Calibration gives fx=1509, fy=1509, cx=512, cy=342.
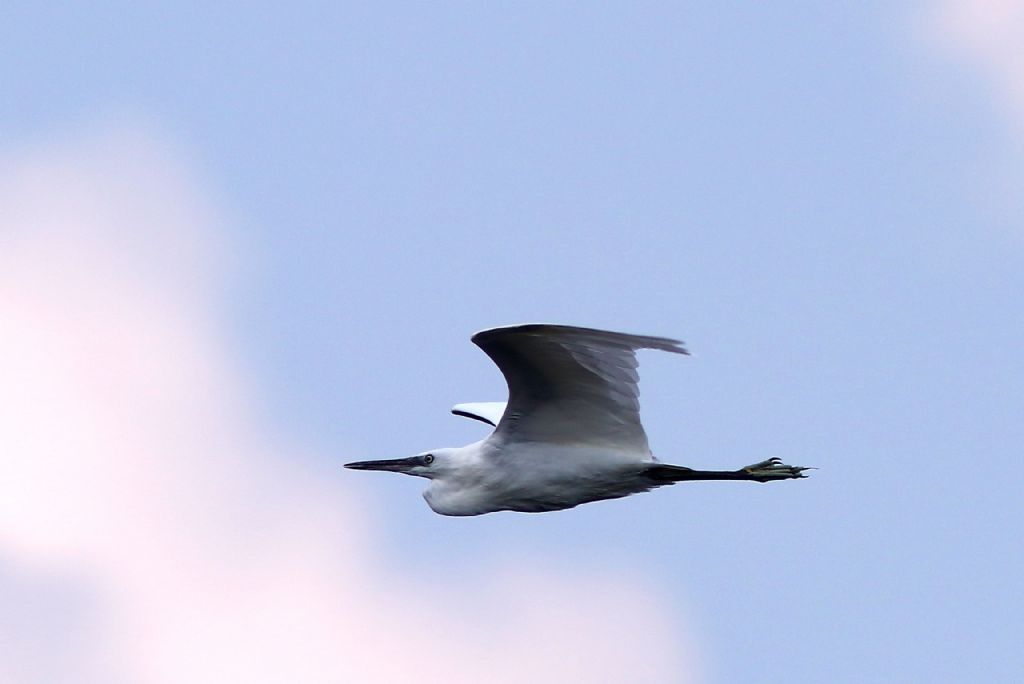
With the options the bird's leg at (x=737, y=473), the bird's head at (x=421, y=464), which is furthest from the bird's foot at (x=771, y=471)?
the bird's head at (x=421, y=464)

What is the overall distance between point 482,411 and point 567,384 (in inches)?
184

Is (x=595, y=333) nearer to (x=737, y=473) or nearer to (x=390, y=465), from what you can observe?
(x=737, y=473)

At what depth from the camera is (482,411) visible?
1892 cm

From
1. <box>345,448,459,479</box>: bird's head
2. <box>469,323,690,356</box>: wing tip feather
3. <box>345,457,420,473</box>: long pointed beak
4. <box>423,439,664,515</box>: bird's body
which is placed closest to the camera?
<box>469,323,690,356</box>: wing tip feather

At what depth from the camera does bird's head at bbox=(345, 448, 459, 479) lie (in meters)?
15.9

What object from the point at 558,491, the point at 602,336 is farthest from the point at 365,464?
the point at 602,336

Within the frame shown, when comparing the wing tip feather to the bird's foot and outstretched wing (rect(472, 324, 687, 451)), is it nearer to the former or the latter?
outstretched wing (rect(472, 324, 687, 451))

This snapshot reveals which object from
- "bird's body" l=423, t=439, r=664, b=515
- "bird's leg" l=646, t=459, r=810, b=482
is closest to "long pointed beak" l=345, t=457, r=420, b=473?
"bird's body" l=423, t=439, r=664, b=515

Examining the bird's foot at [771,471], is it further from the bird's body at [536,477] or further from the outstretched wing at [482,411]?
the outstretched wing at [482,411]

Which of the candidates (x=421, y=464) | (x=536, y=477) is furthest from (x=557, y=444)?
(x=421, y=464)

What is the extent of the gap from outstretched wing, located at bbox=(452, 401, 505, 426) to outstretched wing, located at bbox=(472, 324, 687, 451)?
3.34 meters

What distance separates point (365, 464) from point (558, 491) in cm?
282

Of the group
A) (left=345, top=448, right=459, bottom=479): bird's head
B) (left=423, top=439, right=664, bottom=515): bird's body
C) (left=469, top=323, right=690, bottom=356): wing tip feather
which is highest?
(left=469, top=323, right=690, bottom=356): wing tip feather

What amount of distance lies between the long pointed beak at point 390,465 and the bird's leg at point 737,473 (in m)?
2.91
